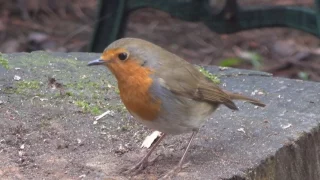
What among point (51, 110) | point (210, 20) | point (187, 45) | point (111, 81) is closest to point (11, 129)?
point (51, 110)

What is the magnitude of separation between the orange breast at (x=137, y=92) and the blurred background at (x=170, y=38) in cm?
384

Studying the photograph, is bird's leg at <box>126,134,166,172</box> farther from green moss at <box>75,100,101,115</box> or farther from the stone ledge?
green moss at <box>75,100,101,115</box>

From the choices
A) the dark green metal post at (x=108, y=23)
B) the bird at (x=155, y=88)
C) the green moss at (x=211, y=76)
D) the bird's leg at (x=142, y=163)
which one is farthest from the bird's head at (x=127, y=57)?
the dark green metal post at (x=108, y=23)

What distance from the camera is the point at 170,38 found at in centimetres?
766

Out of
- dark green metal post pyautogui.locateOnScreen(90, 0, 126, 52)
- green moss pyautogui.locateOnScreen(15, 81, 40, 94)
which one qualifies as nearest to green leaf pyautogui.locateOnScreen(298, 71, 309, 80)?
dark green metal post pyautogui.locateOnScreen(90, 0, 126, 52)

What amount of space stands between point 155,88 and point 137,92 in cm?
8

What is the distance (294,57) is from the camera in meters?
7.41

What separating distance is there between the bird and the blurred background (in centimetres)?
360

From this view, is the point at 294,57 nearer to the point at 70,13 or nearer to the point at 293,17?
the point at 293,17

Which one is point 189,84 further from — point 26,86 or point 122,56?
point 26,86

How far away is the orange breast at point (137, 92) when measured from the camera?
3088mm

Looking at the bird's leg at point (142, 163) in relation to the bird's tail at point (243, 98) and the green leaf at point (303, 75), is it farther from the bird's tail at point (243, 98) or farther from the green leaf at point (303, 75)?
the green leaf at point (303, 75)

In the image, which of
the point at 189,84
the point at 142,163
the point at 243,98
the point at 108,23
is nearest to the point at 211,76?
the point at 243,98

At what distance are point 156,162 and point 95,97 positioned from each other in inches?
31.8
